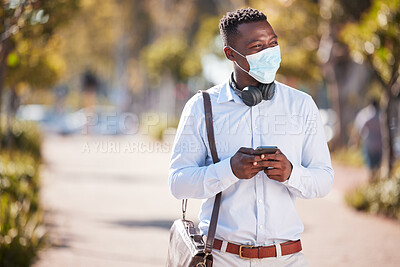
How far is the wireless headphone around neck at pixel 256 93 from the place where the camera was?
9.34ft

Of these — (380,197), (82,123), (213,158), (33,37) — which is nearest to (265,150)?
(213,158)

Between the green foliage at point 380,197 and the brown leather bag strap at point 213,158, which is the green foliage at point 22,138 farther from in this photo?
the brown leather bag strap at point 213,158

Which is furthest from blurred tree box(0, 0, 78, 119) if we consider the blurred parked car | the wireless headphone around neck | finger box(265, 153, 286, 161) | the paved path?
the blurred parked car

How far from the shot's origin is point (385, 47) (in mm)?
11078

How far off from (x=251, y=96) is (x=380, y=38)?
8.85m


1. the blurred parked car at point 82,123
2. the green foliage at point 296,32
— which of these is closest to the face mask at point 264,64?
the green foliage at point 296,32

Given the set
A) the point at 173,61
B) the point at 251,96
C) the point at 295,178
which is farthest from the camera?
the point at 173,61

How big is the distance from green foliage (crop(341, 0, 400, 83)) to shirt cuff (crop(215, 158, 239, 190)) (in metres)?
8.03

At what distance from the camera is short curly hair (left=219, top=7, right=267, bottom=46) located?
2.90m

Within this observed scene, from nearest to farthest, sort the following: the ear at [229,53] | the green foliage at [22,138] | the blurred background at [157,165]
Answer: the ear at [229,53], the blurred background at [157,165], the green foliage at [22,138]

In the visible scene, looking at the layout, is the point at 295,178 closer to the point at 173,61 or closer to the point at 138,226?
the point at 138,226

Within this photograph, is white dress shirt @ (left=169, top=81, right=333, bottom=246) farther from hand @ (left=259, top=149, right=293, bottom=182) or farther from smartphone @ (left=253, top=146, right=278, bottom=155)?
smartphone @ (left=253, top=146, right=278, bottom=155)

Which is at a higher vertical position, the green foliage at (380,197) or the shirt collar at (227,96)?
the shirt collar at (227,96)

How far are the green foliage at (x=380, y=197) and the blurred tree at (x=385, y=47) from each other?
597 millimetres
